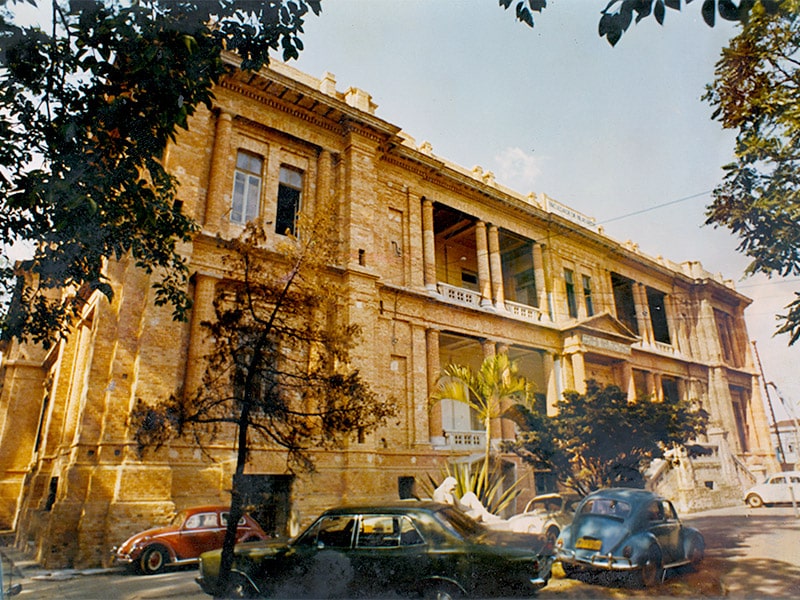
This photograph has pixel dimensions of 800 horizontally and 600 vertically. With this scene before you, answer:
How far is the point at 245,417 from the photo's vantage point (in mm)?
7184

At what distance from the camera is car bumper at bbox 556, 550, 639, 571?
7.71 m

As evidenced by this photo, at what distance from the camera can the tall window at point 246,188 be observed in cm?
1520

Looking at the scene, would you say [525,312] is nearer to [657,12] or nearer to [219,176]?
[219,176]

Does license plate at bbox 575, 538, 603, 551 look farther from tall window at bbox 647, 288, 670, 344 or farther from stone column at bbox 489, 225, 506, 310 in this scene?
tall window at bbox 647, 288, 670, 344

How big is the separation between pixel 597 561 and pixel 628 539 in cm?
58

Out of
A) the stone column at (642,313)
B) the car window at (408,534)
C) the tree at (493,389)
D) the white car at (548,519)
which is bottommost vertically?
the white car at (548,519)

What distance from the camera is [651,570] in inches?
312

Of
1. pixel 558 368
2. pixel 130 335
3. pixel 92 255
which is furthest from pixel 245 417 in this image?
pixel 558 368

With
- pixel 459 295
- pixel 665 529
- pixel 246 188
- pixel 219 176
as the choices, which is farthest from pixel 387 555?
pixel 459 295

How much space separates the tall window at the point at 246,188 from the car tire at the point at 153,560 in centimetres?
865

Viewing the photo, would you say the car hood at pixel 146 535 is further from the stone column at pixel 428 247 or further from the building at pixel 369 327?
the stone column at pixel 428 247

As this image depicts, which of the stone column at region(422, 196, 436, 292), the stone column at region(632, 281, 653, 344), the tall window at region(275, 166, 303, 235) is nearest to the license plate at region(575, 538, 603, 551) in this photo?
the stone column at region(422, 196, 436, 292)


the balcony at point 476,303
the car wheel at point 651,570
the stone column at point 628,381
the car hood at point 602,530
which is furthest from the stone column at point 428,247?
the car wheel at point 651,570

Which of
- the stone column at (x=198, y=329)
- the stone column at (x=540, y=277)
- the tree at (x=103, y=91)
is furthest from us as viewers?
the stone column at (x=540, y=277)
